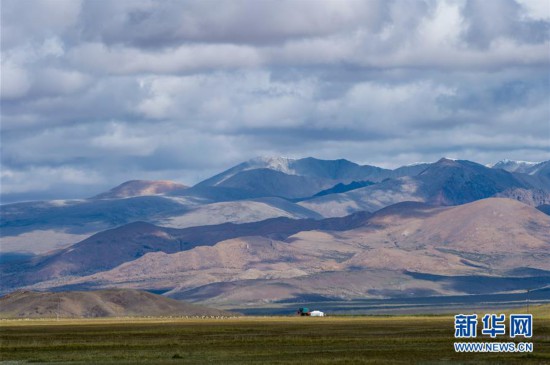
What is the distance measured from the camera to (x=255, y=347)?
114 meters

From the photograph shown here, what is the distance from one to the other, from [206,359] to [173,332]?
53.8 meters

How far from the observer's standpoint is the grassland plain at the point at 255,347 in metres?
95.7

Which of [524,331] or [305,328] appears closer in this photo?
[524,331]

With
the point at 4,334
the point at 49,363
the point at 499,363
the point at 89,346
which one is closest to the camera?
the point at 499,363

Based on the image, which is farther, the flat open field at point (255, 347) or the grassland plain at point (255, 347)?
the flat open field at point (255, 347)

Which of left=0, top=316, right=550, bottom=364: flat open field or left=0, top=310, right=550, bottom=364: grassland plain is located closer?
left=0, top=310, right=550, bottom=364: grassland plain

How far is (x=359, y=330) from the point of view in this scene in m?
153

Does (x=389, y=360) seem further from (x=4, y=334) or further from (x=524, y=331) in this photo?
(x=4, y=334)

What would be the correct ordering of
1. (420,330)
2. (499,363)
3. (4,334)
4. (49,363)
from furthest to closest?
(4,334)
(420,330)
(49,363)
(499,363)

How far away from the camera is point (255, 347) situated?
376 feet

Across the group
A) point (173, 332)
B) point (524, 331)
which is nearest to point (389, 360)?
point (524, 331)

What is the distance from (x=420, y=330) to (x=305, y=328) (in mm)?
21511

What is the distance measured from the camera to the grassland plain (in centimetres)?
9569

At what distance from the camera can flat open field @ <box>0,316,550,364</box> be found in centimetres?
9581
